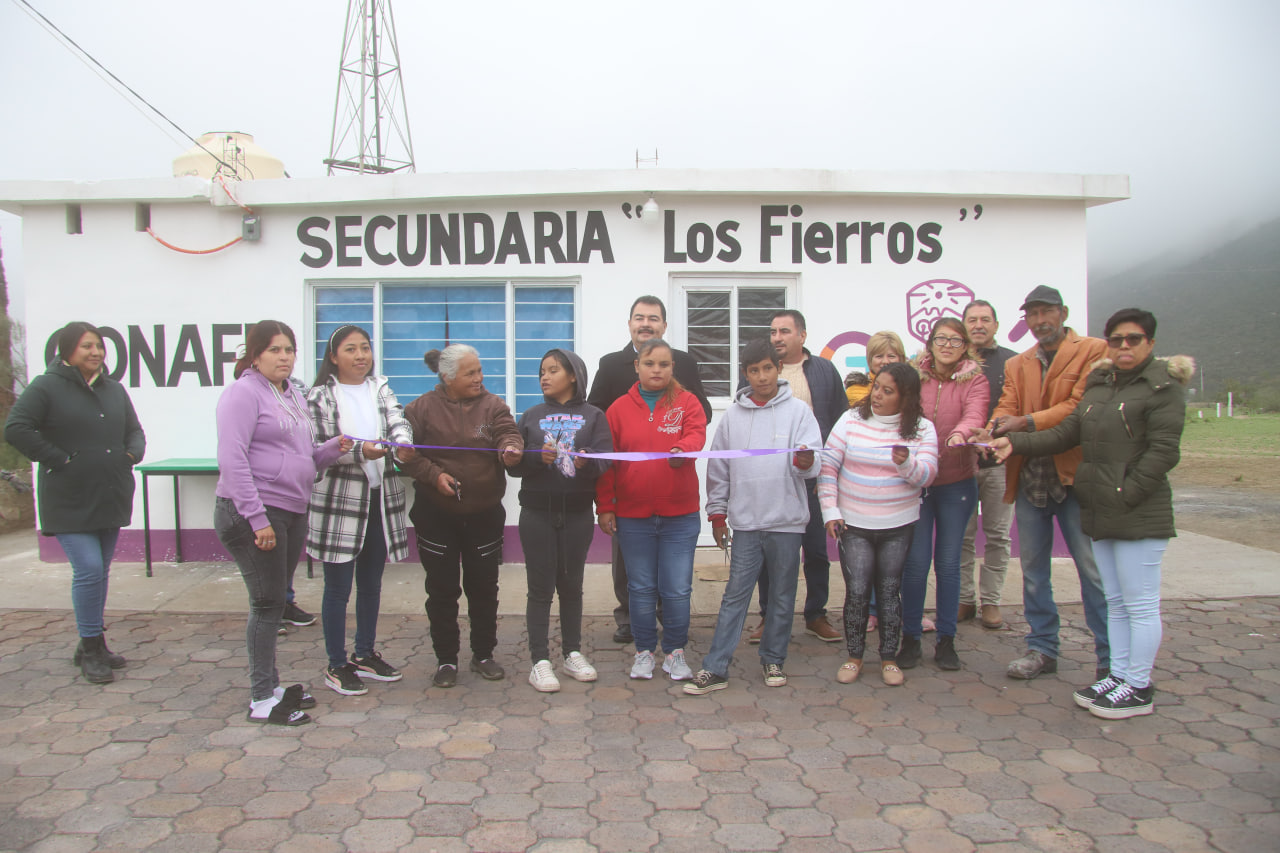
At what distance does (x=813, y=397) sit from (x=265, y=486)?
3067 millimetres

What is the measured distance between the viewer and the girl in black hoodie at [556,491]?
164 inches

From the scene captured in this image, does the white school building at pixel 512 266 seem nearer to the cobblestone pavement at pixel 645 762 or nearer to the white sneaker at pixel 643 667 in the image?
the white sneaker at pixel 643 667

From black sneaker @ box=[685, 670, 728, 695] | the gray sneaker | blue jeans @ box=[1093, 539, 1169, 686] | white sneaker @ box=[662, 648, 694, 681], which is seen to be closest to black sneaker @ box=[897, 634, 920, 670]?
the gray sneaker

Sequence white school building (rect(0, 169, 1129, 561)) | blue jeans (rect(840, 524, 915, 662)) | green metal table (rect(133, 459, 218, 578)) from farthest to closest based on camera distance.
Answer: white school building (rect(0, 169, 1129, 561)) < green metal table (rect(133, 459, 218, 578)) < blue jeans (rect(840, 524, 915, 662))

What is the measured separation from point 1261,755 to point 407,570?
5781 millimetres

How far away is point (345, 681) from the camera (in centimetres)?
416

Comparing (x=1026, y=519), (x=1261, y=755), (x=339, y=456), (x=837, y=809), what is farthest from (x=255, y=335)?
(x=1261, y=755)

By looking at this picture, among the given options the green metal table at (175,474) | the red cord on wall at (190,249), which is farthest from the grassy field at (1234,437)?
the green metal table at (175,474)

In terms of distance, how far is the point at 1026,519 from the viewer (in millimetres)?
4398

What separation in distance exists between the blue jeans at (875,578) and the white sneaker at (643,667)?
3.60ft

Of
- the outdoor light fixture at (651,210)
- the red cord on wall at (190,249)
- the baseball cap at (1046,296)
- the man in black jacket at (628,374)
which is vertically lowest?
the man in black jacket at (628,374)

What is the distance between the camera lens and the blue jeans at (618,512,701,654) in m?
4.21

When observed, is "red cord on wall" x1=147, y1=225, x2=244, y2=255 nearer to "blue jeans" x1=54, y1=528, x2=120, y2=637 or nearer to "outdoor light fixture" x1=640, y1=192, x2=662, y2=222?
"blue jeans" x1=54, y1=528, x2=120, y2=637

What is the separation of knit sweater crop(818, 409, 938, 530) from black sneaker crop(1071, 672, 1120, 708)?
1.15 m
